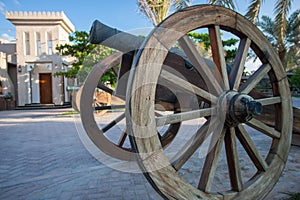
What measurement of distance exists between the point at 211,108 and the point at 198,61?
317 millimetres

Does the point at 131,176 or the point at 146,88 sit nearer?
the point at 146,88

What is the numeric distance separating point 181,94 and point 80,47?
9450 millimetres

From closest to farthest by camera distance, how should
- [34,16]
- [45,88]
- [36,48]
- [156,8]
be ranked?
Answer: [156,8], [34,16], [36,48], [45,88]

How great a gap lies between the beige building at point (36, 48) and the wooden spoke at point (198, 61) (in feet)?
54.2

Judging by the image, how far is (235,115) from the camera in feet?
4.66

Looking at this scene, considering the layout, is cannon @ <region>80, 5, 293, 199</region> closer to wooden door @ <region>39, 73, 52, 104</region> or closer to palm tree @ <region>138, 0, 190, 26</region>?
palm tree @ <region>138, 0, 190, 26</region>

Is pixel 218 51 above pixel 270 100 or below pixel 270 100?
above

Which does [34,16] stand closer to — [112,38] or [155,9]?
[155,9]

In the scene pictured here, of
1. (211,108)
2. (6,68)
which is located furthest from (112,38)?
(6,68)

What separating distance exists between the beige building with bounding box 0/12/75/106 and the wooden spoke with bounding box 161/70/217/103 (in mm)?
16578

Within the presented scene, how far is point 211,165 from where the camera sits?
1.40 m

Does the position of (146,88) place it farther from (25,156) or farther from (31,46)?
(31,46)

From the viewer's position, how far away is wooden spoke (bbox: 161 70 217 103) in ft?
4.18

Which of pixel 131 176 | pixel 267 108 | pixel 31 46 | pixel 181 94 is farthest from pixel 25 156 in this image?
pixel 31 46
